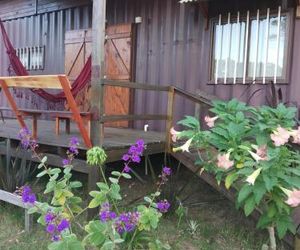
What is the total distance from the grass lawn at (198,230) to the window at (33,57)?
4.01 metres

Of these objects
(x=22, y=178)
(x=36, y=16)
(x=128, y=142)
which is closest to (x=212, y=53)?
(x=128, y=142)

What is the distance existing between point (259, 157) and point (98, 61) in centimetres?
189

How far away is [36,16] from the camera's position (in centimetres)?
802

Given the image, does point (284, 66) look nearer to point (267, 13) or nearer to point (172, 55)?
point (267, 13)

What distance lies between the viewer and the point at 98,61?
3998mm

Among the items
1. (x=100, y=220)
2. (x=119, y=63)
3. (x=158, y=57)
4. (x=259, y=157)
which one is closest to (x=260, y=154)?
(x=259, y=157)

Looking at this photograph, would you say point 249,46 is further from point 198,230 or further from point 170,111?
point 198,230

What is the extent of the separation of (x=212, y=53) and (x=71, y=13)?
296 centimetres

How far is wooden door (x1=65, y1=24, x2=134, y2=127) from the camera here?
6574mm

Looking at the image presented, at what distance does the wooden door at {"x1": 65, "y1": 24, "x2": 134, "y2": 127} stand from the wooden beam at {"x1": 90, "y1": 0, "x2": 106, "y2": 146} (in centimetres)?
241

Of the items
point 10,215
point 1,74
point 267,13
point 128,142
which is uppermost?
point 267,13

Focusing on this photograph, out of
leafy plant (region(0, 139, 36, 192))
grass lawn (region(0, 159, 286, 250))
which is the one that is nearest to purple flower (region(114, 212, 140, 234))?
grass lawn (region(0, 159, 286, 250))

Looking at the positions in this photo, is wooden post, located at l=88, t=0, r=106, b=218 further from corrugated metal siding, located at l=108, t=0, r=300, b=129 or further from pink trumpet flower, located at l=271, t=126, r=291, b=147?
corrugated metal siding, located at l=108, t=0, r=300, b=129

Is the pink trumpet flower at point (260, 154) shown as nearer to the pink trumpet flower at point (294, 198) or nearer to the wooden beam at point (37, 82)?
the pink trumpet flower at point (294, 198)
